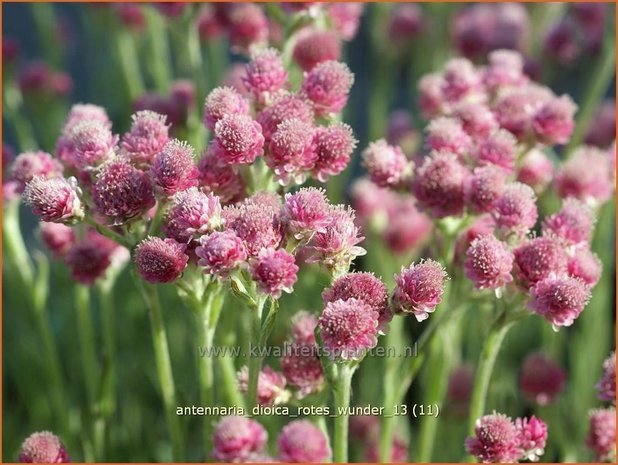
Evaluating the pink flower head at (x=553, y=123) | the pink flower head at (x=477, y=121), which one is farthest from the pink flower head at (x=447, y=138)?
the pink flower head at (x=553, y=123)

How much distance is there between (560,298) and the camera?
3.69ft

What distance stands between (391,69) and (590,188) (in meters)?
1.28

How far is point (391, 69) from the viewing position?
8.92 ft

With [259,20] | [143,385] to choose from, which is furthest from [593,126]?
[143,385]

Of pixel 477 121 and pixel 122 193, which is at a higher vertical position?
pixel 477 121

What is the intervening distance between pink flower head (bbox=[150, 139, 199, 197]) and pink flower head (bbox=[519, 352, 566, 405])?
0.80 m

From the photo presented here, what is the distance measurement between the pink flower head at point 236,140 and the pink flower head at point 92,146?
0.15 m

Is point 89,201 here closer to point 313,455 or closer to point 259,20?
point 313,455

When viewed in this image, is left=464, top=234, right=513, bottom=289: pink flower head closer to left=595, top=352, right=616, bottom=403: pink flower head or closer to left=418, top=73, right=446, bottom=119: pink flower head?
left=595, top=352, right=616, bottom=403: pink flower head

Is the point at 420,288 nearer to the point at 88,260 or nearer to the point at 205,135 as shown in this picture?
the point at 88,260

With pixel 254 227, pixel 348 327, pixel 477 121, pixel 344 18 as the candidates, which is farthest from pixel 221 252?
pixel 344 18

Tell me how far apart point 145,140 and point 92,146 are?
2.7 inches

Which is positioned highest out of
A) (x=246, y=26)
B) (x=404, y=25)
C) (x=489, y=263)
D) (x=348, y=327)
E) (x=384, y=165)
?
(x=404, y=25)

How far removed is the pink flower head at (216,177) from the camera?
3.89 ft
